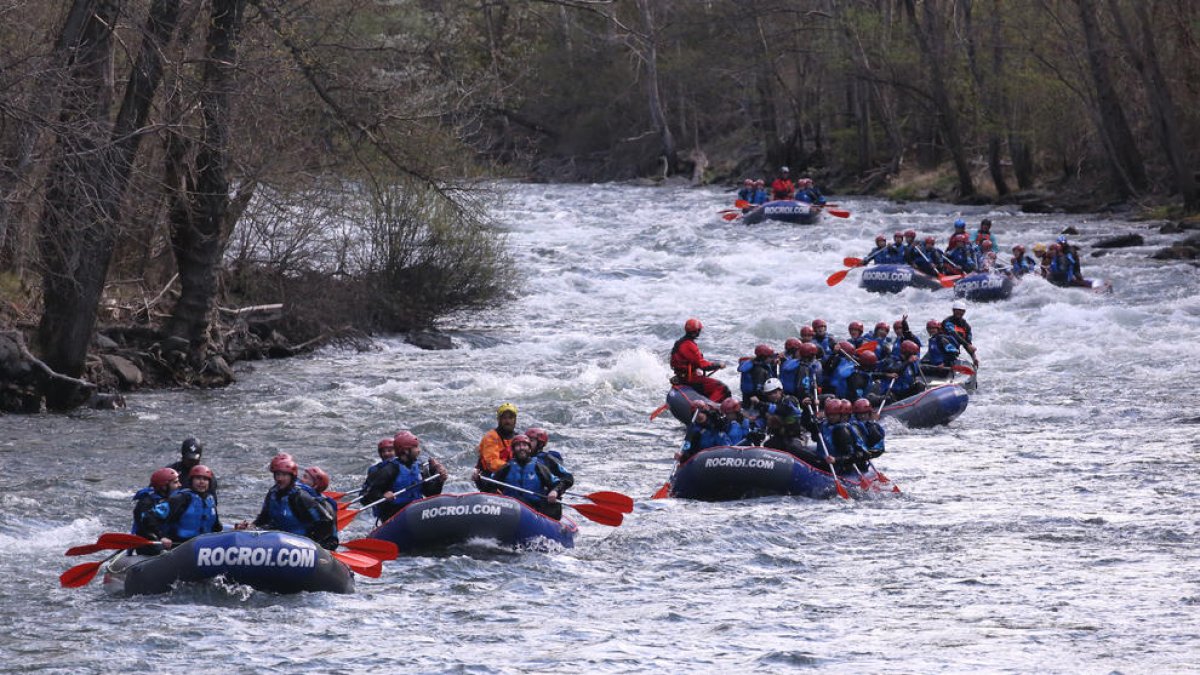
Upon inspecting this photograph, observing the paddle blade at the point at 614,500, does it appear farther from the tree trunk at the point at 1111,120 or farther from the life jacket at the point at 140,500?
the tree trunk at the point at 1111,120

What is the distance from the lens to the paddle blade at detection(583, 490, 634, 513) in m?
13.2

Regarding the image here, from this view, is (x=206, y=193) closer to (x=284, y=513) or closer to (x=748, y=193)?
(x=284, y=513)

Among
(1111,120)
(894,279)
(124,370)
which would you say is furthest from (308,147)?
(1111,120)

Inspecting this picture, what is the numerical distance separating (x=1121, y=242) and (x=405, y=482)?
73.5 feet

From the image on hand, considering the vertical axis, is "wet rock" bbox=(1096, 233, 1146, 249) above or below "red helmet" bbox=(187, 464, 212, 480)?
above

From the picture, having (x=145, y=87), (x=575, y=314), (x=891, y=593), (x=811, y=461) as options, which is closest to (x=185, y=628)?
(x=891, y=593)

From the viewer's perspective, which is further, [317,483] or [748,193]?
[748,193]

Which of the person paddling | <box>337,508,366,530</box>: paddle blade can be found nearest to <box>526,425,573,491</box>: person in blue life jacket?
<box>337,508,366,530</box>: paddle blade

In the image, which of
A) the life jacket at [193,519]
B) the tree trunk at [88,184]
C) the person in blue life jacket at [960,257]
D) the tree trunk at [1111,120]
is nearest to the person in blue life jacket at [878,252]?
the person in blue life jacket at [960,257]

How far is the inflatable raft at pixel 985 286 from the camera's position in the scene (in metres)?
27.2

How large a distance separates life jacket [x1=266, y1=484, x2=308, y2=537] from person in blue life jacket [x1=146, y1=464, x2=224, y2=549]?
0.41m

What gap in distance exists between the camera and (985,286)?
27344 millimetres

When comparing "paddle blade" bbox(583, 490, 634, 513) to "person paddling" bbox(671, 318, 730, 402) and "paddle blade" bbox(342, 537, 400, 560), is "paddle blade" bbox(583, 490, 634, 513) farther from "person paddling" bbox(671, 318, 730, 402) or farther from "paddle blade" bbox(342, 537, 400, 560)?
"person paddling" bbox(671, 318, 730, 402)

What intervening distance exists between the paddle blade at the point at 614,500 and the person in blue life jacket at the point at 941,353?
7904 mm
